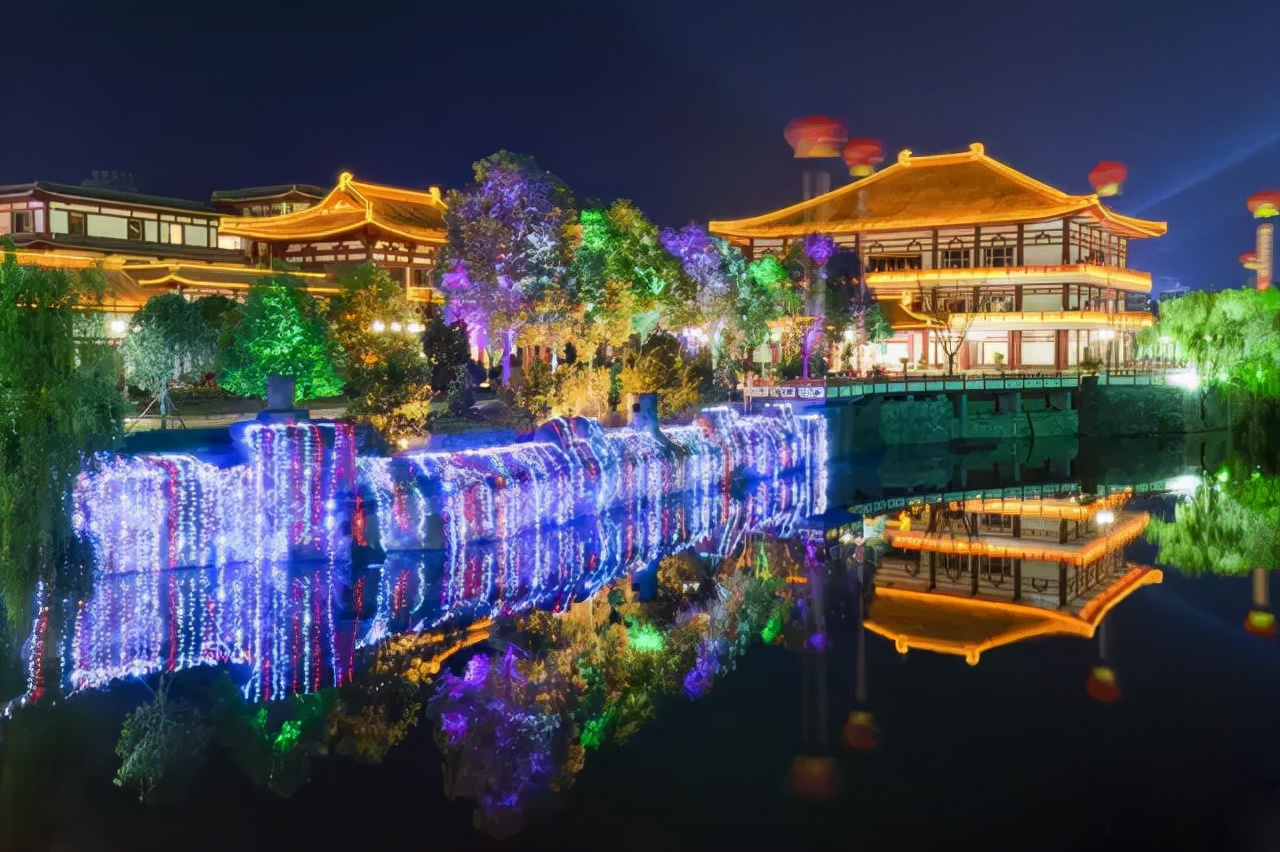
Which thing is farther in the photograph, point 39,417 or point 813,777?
point 39,417

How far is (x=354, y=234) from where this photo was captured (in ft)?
171

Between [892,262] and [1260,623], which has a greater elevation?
[892,262]

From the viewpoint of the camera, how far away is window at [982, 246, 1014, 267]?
57438mm

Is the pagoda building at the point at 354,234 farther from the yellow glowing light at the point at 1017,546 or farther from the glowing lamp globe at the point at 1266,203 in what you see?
the glowing lamp globe at the point at 1266,203

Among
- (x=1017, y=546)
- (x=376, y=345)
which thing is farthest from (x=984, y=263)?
(x=376, y=345)

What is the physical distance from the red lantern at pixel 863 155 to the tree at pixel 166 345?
160 feet

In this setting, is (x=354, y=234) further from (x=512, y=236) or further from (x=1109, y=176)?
(x=1109, y=176)

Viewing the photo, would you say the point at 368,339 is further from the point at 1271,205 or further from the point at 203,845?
the point at 1271,205

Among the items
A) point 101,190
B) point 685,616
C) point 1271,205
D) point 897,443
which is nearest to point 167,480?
point 685,616

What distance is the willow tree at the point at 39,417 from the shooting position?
52.1ft

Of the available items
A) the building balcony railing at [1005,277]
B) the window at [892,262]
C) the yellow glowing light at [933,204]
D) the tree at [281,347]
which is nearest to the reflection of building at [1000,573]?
the tree at [281,347]

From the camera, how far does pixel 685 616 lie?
770 inches

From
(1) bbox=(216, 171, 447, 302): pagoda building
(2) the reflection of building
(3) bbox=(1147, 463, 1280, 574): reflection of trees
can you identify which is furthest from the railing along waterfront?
(1) bbox=(216, 171, 447, 302): pagoda building

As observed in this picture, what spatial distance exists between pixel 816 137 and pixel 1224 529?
51047mm
